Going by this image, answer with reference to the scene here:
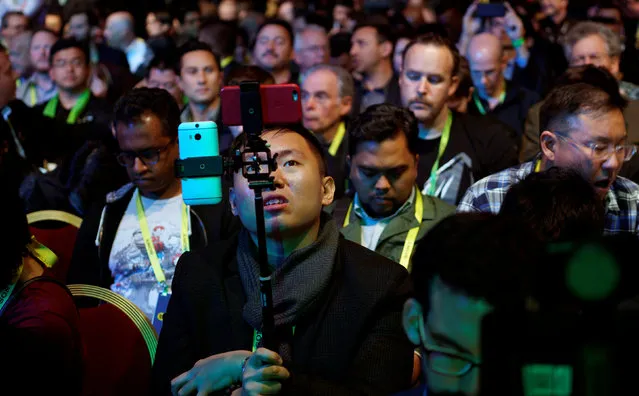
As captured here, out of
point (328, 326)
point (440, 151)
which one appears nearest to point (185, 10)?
point (440, 151)

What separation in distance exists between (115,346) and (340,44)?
6.05 meters

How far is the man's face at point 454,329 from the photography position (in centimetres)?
192

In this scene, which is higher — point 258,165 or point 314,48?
point 314,48

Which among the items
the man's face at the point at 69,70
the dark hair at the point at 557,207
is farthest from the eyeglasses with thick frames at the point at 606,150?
the man's face at the point at 69,70

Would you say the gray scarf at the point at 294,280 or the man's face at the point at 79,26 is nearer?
the gray scarf at the point at 294,280

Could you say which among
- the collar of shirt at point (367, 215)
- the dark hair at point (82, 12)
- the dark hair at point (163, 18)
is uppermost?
the dark hair at point (82, 12)

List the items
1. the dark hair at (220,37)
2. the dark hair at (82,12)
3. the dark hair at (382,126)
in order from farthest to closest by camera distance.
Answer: the dark hair at (82,12), the dark hair at (220,37), the dark hair at (382,126)

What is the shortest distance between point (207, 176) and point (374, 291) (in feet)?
2.40

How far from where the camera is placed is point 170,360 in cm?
268

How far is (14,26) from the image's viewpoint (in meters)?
9.73

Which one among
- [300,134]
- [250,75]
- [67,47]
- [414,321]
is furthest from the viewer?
[67,47]

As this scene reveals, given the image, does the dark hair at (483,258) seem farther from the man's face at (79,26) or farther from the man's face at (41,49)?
the man's face at (79,26)

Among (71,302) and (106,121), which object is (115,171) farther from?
(71,302)

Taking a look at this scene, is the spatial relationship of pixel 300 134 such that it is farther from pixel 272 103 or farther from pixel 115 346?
pixel 115 346
